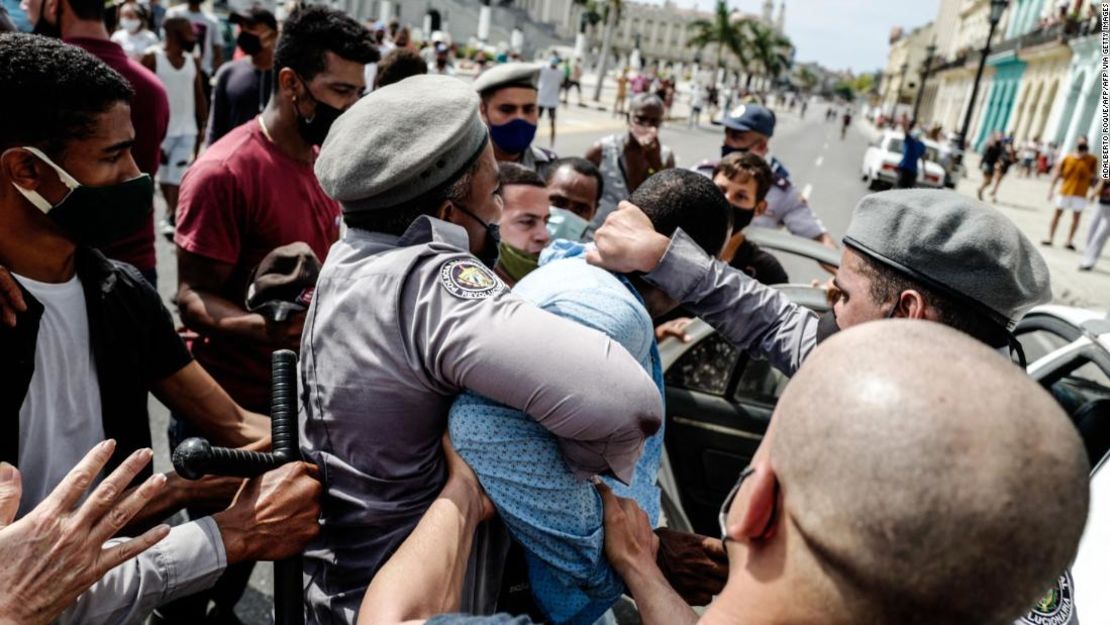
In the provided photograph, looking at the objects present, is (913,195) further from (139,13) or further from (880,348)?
(139,13)

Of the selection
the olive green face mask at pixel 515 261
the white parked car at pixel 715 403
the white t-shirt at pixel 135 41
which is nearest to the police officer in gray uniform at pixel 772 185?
the white parked car at pixel 715 403

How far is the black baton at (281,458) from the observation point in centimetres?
145

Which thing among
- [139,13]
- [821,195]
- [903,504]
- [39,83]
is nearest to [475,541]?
[903,504]

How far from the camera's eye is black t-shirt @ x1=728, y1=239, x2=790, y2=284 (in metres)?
3.90

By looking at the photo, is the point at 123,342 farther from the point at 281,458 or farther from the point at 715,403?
the point at 715,403

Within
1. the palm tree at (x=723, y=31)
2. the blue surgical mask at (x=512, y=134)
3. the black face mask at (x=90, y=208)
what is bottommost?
the black face mask at (x=90, y=208)

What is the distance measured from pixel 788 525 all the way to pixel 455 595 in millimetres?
655

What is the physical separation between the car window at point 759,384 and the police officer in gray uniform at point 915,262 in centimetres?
130

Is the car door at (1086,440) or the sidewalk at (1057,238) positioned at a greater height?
the car door at (1086,440)

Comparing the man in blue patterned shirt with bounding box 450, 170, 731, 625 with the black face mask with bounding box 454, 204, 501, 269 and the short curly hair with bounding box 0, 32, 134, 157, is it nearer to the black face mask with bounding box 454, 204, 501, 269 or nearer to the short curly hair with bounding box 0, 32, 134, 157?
the black face mask with bounding box 454, 204, 501, 269

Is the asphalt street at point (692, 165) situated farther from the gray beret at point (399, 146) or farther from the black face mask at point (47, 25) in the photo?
the gray beret at point (399, 146)

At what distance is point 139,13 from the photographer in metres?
8.78

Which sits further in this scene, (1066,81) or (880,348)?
(1066,81)

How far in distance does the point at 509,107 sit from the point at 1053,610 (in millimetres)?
3522
